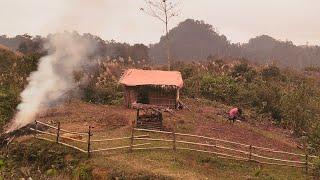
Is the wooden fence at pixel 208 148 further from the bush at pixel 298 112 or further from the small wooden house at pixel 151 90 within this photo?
the small wooden house at pixel 151 90

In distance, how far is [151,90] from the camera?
99.3 ft

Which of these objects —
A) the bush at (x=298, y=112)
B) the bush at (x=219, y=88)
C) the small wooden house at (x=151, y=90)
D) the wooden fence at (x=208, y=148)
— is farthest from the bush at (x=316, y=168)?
the bush at (x=219, y=88)

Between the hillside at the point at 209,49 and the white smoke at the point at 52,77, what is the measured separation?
57.5 metres

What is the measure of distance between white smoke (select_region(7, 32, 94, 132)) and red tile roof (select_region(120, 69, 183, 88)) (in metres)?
3.32

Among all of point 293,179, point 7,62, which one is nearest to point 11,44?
point 7,62

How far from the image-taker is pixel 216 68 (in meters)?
46.8

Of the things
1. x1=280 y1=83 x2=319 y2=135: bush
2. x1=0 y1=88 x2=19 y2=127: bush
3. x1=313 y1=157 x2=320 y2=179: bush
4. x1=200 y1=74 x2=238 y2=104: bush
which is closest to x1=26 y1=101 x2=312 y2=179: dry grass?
x1=313 y1=157 x2=320 y2=179: bush

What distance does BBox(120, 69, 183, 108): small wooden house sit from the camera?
2984 cm

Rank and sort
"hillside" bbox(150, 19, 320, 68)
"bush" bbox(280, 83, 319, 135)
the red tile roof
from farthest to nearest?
"hillside" bbox(150, 19, 320, 68)
the red tile roof
"bush" bbox(280, 83, 319, 135)

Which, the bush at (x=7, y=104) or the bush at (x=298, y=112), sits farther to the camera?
the bush at (x=298, y=112)

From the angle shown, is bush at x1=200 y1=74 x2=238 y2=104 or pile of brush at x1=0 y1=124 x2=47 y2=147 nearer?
pile of brush at x1=0 y1=124 x2=47 y2=147

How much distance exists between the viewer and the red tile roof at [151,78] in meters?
29.8

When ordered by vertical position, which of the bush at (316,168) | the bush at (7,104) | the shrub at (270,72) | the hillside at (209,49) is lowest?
the bush at (316,168)

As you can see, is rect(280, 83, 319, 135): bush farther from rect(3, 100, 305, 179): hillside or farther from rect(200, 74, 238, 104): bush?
rect(200, 74, 238, 104): bush
